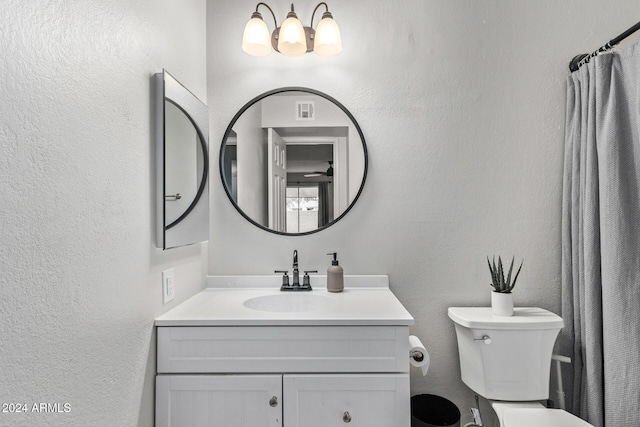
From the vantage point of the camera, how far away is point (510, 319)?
1.56m

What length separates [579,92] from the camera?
1669mm

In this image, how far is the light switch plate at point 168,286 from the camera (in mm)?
1372

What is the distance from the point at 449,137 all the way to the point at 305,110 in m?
0.73

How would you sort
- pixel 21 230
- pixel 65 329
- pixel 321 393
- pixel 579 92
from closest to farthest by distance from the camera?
pixel 21 230 < pixel 65 329 < pixel 321 393 < pixel 579 92

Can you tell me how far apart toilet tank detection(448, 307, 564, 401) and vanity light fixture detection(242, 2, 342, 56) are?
4.59 feet

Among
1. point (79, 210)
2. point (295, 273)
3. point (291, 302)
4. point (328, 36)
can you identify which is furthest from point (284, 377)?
point (328, 36)

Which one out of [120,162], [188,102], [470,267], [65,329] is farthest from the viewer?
[470,267]

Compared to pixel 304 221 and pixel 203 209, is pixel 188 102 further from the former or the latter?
pixel 304 221

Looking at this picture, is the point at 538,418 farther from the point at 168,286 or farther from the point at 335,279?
the point at 168,286

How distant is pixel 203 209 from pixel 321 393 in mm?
980

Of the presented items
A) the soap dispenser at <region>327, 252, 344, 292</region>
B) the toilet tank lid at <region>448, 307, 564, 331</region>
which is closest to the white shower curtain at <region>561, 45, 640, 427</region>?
the toilet tank lid at <region>448, 307, 564, 331</region>

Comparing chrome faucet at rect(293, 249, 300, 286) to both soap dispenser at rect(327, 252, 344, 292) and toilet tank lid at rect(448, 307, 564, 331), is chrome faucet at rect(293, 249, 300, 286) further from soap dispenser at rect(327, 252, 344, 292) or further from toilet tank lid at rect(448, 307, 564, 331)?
toilet tank lid at rect(448, 307, 564, 331)

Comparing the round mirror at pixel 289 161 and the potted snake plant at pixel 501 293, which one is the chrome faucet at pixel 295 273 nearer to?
the round mirror at pixel 289 161

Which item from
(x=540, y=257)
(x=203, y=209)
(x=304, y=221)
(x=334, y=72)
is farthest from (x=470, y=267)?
(x=203, y=209)
